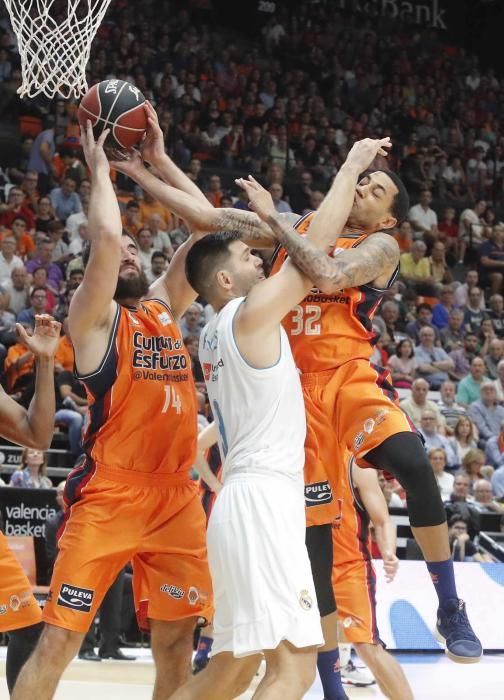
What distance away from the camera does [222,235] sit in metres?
4.74

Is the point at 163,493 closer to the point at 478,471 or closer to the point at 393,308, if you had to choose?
the point at 478,471

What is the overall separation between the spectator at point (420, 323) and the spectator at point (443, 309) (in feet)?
1.47

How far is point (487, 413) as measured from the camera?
45.9 feet

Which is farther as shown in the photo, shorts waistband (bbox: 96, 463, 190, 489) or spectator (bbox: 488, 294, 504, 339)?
spectator (bbox: 488, 294, 504, 339)

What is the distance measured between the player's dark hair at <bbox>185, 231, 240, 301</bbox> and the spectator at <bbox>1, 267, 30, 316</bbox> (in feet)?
24.8

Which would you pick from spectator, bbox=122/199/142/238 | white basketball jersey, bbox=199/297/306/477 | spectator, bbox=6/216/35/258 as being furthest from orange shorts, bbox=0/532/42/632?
spectator, bbox=122/199/142/238

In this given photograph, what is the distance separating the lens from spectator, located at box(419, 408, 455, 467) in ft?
41.1

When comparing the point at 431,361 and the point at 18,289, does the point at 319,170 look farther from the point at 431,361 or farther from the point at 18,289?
the point at 18,289

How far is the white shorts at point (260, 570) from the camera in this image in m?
4.09

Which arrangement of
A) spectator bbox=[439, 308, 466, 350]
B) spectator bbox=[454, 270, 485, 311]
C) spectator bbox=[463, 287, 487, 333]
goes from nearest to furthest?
spectator bbox=[439, 308, 466, 350] → spectator bbox=[463, 287, 487, 333] → spectator bbox=[454, 270, 485, 311]

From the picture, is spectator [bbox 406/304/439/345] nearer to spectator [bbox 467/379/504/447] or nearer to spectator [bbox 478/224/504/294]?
spectator [bbox 467/379/504/447]

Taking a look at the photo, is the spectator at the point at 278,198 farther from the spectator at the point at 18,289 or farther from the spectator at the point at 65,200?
the spectator at the point at 18,289

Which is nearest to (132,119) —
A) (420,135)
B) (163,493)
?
(163,493)

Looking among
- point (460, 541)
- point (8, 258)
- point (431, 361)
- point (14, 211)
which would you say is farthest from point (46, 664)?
point (431, 361)
